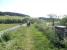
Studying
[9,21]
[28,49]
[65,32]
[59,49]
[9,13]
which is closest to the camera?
[28,49]

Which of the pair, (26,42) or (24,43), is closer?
(24,43)

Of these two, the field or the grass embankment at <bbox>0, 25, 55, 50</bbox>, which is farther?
the field

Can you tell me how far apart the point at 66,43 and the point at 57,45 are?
2.17 feet

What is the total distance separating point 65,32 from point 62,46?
5.81 metres

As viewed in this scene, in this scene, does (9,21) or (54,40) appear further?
(9,21)

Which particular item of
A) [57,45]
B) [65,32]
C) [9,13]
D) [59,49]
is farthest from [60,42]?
[9,13]

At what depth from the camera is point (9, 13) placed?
10750cm

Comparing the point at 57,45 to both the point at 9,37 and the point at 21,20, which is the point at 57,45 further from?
the point at 21,20

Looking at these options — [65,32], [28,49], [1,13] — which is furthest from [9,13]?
[28,49]

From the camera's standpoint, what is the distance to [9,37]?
13.3m

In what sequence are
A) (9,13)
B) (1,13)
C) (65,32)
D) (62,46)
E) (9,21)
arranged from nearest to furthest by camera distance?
(62,46)
(65,32)
(9,21)
(1,13)
(9,13)

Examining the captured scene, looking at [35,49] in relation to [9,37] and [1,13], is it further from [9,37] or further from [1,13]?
[1,13]

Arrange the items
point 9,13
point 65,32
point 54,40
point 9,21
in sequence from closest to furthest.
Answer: point 54,40 < point 65,32 < point 9,21 < point 9,13

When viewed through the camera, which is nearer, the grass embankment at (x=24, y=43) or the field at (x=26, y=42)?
the grass embankment at (x=24, y=43)
